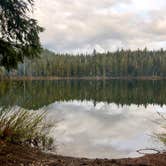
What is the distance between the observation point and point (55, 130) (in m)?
15.9

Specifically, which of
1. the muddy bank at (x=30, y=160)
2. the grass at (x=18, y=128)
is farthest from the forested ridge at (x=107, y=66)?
the muddy bank at (x=30, y=160)

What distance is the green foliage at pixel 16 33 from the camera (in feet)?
26.5

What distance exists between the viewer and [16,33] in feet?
27.6

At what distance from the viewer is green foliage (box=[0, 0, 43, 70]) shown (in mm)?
8086

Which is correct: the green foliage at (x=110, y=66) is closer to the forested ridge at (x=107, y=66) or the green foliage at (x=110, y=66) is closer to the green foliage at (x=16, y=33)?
the forested ridge at (x=107, y=66)

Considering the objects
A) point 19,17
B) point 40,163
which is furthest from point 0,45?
point 40,163

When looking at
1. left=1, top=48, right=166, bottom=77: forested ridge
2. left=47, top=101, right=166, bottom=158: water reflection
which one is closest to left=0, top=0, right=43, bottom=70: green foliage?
left=47, top=101, right=166, bottom=158: water reflection

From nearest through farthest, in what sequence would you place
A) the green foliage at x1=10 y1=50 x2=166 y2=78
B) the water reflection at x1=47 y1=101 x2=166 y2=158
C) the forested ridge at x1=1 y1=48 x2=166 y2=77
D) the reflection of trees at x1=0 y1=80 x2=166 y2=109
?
1. the reflection of trees at x1=0 y1=80 x2=166 y2=109
2. the water reflection at x1=47 y1=101 x2=166 y2=158
3. the forested ridge at x1=1 y1=48 x2=166 y2=77
4. the green foliage at x1=10 y1=50 x2=166 y2=78

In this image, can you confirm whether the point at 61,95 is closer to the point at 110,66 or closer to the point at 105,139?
the point at 105,139

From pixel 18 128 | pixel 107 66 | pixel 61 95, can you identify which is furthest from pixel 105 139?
pixel 107 66

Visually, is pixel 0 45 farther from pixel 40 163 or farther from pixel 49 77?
pixel 49 77

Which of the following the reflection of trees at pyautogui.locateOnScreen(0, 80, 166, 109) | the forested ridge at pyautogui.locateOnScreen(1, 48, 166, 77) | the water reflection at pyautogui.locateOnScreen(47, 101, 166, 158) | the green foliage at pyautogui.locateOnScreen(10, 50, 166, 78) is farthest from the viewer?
the green foliage at pyautogui.locateOnScreen(10, 50, 166, 78)

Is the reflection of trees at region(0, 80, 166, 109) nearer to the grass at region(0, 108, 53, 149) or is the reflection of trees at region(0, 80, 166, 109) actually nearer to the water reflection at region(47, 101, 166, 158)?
the grass at region(0, 108, 53, 149)

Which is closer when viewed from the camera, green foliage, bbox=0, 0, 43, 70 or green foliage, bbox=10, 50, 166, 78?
green foliage, bbox=0, 0, 43, 70
